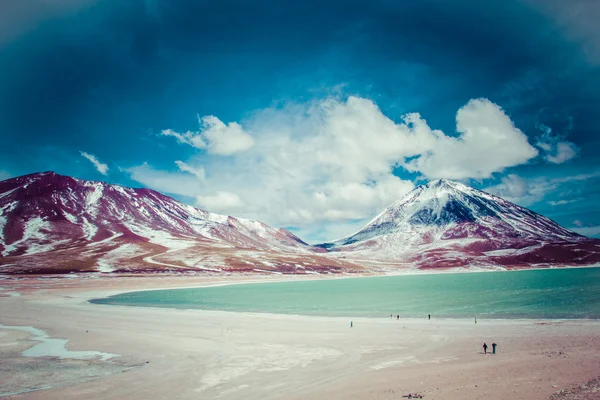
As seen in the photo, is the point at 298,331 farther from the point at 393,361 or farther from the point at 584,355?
the point at 584,355

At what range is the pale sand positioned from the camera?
1806 centimetres

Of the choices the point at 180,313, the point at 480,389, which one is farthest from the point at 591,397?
the point at 180,313

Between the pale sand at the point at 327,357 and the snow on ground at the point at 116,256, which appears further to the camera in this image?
the snow on ground at the point at 116,256

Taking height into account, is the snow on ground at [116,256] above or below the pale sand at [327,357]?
above

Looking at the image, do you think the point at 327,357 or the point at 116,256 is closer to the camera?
the point at 327,357

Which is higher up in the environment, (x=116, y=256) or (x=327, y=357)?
(x=116, y=256)

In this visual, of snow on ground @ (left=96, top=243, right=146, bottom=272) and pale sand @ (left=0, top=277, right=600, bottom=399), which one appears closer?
pale sand @ (left=0, top=277, right=600, bottom=399)

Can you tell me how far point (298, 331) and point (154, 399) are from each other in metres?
21.2

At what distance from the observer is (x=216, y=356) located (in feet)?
86.4

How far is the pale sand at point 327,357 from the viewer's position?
18.1 m

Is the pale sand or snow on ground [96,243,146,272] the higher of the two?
snow on ground [96,243,146,272]

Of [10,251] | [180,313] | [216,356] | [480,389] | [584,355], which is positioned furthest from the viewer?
[10,251]

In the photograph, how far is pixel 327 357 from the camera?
84.2 ft

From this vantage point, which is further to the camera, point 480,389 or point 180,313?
point 180,313
